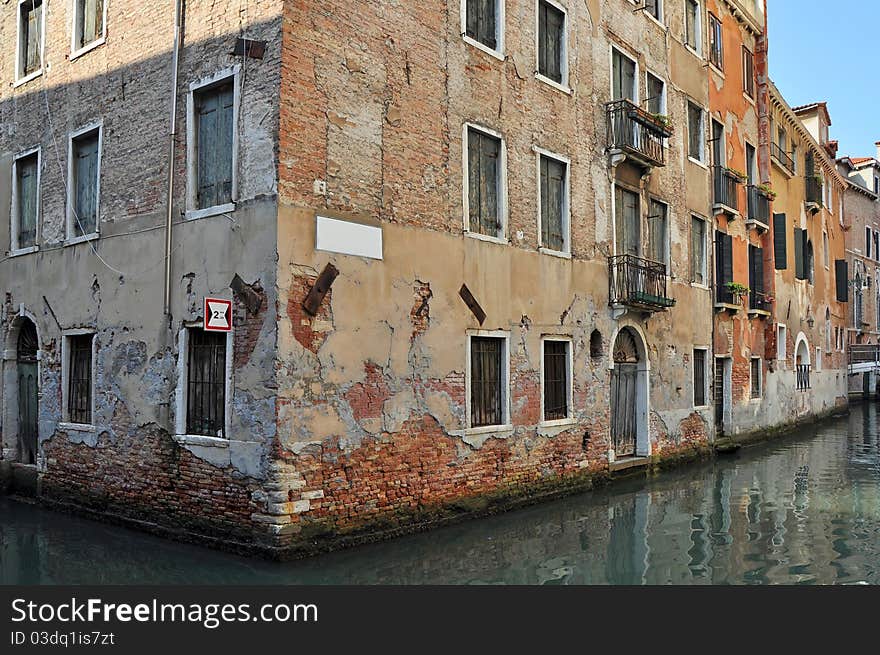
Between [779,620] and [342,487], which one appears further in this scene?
[342,487]

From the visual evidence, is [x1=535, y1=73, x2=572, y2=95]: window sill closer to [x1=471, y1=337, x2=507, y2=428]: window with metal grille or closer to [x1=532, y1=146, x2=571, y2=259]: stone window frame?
[x1=532, y1=146, x2=571, y2=259]: stone window frame

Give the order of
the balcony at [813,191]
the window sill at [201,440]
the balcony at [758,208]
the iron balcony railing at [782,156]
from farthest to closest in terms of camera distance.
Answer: the balcony at [813,191] < the iron balcony railing at [782,156] < the balcony at [758,208] < the window sill at [201,440]

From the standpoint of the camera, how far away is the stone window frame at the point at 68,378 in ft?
32.7

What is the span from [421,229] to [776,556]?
5.09 metres

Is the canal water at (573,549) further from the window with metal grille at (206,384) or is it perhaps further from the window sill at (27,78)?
the window sill at (27,78)

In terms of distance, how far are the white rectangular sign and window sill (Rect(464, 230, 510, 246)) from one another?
1.57 m

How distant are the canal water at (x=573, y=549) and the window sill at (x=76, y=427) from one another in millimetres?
1079

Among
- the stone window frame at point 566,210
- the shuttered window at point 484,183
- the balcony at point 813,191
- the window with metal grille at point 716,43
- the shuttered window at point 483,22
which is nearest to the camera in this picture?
the shuttered window at point 484,183

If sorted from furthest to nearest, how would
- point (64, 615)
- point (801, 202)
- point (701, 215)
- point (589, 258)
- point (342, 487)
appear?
1. point (801, 202)
2. point (701, 215)
3. point (589, 258)
4. point (342, 487)
5. point (64, 615)

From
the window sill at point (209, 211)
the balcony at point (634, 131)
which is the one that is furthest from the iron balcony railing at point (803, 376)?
the window sill at point (209, 211)

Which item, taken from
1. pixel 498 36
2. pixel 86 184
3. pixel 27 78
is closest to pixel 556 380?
pixel 498 36

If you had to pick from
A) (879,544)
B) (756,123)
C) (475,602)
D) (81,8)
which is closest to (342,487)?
(475,602)

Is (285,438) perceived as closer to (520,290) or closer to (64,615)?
(64,615)

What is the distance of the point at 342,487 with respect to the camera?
8.23 meters
